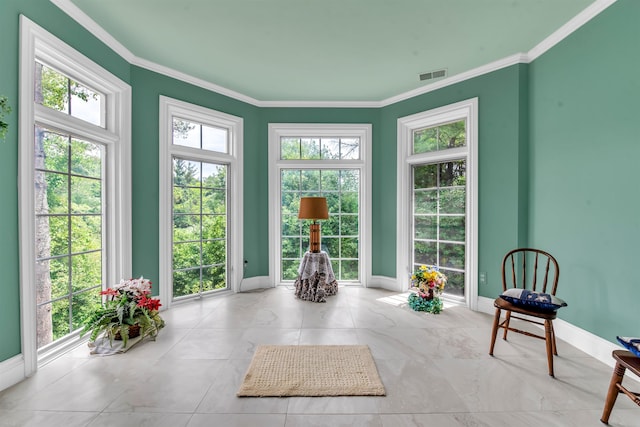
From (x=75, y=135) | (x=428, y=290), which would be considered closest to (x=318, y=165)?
(x=428, y=290)

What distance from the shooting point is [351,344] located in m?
2.48

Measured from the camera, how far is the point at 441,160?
3.68 meters

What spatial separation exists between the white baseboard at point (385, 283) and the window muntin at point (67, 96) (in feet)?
12.6

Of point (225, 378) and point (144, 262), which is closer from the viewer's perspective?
point (225, 378)

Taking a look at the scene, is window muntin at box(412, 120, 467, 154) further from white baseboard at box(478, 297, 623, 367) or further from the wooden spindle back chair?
white baseboard at box(478, 297, 623, 367)

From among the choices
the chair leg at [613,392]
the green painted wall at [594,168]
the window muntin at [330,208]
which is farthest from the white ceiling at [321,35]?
the chair leg at [613,392]

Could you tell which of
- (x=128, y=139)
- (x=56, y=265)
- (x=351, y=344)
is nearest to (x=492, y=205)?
(x=351, y=344)

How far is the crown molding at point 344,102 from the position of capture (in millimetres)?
2307

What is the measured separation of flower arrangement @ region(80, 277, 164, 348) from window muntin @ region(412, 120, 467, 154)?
370 cm

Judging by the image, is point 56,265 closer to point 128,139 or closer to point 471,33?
point 128,139

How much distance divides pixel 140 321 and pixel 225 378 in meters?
1.13

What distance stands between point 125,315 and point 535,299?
3.41m

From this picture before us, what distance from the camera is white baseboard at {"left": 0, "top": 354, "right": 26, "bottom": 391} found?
73.1 inches

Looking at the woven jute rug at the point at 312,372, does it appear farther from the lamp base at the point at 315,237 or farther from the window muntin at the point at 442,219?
the window muntin at the point at 442,219
